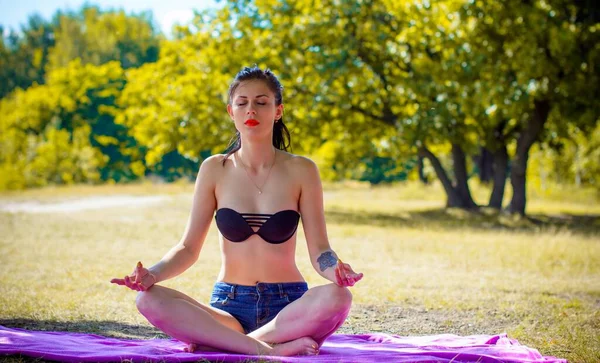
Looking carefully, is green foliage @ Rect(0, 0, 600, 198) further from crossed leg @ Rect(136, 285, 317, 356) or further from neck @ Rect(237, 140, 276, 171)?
crossed leg @ Rect(136, 285, 317, 356)

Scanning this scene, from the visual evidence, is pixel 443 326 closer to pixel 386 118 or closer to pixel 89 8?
pixel 386 118

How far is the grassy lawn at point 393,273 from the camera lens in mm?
5910

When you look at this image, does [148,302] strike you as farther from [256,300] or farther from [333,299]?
[333,299]

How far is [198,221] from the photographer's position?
15.1ft

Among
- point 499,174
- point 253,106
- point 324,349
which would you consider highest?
point 253,106

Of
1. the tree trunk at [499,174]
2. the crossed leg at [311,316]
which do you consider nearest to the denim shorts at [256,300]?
the crossed leg at [311,316]

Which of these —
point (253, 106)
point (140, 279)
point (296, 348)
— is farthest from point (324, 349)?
point (253, 106)

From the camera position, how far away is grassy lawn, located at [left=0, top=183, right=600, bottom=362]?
19.4ft

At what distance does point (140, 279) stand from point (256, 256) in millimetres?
753

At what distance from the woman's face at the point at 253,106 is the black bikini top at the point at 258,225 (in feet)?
1.76

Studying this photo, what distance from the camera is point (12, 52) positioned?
61.4 metres

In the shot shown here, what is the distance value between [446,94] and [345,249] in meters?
7.51

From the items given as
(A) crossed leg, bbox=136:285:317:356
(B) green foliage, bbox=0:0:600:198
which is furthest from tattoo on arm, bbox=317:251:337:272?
(B) green foliage, bbox=0:0:600:198

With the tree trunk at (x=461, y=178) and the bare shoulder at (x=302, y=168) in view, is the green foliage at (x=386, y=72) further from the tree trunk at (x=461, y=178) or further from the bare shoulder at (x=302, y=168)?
the bare shoulder at (x=302, y=168)
